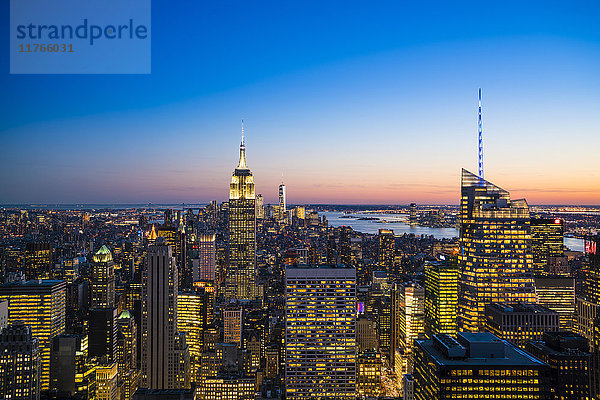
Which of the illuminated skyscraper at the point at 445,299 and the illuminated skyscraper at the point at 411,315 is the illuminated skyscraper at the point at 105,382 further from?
the illuminated skyscraper at the point at 445,299

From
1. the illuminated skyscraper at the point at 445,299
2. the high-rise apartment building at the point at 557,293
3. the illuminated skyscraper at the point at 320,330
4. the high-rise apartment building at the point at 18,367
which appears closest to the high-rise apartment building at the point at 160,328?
the illuminated skyscraper at the point at 320,330

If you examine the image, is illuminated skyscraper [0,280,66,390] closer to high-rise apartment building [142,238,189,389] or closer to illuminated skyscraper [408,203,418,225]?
high-rise apartment building [142,238,189,389]

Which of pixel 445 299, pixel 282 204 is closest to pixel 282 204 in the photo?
pixel 282 204

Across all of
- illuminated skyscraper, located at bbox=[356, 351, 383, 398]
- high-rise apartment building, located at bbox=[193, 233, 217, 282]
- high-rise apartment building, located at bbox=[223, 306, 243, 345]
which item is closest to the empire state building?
high-rise apartment building, located at bbox=[193, 233, 217, 282]

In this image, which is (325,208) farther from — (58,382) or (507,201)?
(58,382)

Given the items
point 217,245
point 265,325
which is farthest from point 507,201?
point 217,245

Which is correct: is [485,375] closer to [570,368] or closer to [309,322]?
[570,368]
